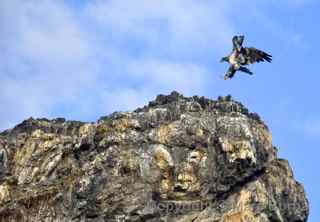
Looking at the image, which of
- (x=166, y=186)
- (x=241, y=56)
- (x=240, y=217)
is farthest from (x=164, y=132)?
(x=241, y=56)

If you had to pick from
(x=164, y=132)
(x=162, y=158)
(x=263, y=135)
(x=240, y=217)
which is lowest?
(x=240, y=217)

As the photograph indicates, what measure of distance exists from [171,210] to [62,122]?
1654 centimetres

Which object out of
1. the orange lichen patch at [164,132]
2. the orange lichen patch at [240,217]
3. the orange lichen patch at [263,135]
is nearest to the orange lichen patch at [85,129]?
the orange lichen patch at [164,132]

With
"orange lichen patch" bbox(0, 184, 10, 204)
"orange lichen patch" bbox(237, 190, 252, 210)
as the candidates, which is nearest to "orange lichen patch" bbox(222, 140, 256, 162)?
"orange lichen patch" bbox(237, 190, 252, 210)

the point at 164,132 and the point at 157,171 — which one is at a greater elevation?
the point at 164,132

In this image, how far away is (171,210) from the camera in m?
90.9

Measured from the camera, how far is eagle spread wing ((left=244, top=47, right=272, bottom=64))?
199 ft

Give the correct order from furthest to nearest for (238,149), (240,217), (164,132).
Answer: (164,132) → (238,149) → (240,217)

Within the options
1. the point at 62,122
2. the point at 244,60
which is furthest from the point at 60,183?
the point at 244,60

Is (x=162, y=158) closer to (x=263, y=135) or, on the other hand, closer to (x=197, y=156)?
(x=197, y=156)

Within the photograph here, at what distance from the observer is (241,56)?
61906mm

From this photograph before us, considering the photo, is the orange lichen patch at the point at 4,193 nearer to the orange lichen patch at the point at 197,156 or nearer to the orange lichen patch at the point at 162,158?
the orange lichen patch at the point at 162,158

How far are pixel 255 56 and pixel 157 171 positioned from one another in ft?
107

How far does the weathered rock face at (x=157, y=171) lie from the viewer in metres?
91.1
